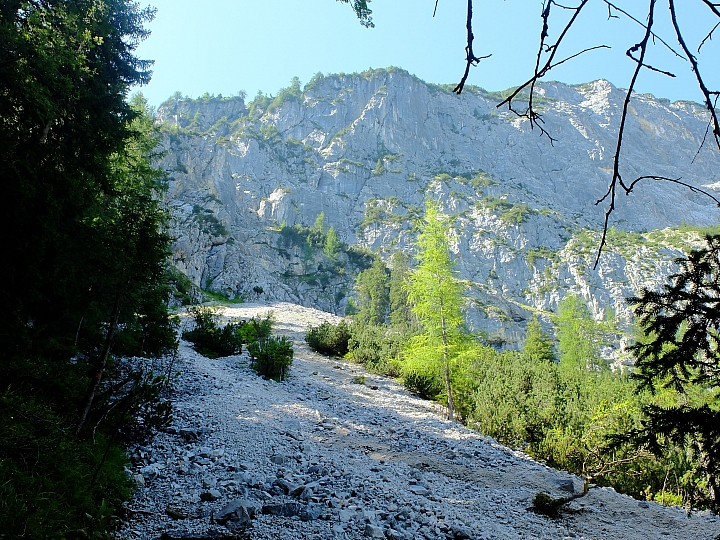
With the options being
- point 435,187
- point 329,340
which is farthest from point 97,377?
point 435,187

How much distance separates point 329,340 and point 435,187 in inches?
3028

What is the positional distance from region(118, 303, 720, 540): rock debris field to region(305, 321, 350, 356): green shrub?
8.58m

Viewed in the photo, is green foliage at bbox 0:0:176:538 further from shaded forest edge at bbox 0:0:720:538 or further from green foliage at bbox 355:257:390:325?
green foliage at bbox 355:257:390:325

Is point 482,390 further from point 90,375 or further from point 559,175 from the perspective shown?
point 559,175

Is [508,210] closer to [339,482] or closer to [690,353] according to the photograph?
[339,482]

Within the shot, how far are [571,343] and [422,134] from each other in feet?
291

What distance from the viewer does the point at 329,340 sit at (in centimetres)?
1806

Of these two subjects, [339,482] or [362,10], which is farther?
[339,482]

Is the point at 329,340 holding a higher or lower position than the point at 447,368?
lower

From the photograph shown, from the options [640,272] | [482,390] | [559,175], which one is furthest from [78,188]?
[559,175]

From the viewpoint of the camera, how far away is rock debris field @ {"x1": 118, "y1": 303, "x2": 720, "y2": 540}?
4078 mm

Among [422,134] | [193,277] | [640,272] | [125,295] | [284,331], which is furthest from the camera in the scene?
[422,134]

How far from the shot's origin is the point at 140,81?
984 centimetres

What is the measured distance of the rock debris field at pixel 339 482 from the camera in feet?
13.4
